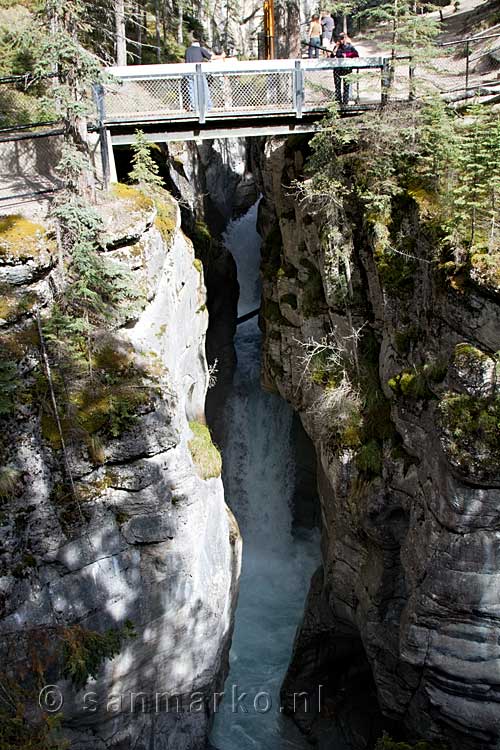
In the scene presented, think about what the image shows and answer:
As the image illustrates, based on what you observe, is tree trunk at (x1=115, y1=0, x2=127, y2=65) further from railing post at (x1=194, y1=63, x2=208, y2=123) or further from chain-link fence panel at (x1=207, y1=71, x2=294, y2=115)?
chain-link fence panel at (x1=207, y1=71, x2=294, y2=115)

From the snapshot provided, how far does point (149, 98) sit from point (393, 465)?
29.7 ft

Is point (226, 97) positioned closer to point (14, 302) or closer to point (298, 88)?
point (298, 88)

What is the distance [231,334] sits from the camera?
73.7 feet

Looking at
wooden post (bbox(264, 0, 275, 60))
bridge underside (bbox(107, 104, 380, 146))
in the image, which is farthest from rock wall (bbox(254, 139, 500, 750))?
wooden post (bbox(264, 0, 275, 60))

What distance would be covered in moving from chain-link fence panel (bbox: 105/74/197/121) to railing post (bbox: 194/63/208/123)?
0.08 metres

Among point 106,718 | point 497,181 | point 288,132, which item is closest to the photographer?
point 497,181

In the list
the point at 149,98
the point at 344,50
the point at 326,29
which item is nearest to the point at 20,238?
the point at 149,98

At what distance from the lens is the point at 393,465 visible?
13.5 meters

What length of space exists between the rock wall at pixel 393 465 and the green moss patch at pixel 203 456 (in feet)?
8.45

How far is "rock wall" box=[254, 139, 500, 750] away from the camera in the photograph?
36.8ft

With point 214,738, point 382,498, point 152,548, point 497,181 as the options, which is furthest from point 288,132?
point 214,738

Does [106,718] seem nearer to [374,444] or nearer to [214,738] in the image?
[214,738]

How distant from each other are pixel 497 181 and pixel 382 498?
6.34m

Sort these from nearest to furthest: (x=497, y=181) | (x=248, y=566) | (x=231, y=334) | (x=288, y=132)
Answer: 1. (x=497, y=181)
2. (x=288, y=132)
3. (x=248, y=566)
4. (x=231, y=334)
